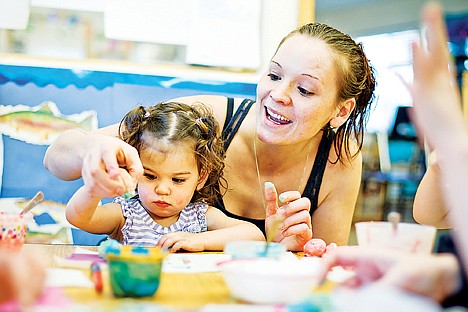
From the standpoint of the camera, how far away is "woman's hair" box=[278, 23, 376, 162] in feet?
5.87

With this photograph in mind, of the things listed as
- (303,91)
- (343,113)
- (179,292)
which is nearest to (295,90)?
(303,91)

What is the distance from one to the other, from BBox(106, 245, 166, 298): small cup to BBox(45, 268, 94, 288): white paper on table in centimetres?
9

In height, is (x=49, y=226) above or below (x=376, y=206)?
above

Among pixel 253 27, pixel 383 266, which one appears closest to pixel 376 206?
pixel 253 27

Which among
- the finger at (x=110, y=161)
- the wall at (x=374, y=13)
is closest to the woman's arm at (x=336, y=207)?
the finger at (x=110, y=161)

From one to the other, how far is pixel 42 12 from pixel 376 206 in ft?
18.8

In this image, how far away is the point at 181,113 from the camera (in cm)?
174

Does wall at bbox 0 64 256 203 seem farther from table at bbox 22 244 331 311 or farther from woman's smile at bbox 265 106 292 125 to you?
table at bbox 22 244 331 311

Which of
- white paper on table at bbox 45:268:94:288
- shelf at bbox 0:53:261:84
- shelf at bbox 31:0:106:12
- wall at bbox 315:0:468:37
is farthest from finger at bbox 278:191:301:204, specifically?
wall at bbox 315:0:468:37

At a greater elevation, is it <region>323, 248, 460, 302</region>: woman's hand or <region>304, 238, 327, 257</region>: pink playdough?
<region>323, 248, 460, 302</region>: woman's hand

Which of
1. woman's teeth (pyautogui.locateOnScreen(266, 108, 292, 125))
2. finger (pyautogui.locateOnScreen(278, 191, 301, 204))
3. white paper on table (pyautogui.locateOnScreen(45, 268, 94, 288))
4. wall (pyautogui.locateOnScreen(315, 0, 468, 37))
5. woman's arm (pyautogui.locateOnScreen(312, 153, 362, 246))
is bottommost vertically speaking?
woman's arm (pyautogui.locateOnScreen(312, 153, 362, 246))

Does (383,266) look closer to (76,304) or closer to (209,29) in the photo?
(76,304)

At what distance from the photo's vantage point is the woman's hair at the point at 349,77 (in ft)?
5.87

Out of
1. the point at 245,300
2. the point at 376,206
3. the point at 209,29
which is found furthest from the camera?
the point at 376,206
